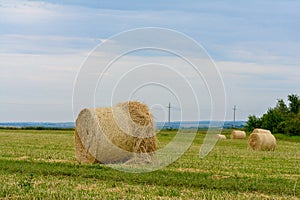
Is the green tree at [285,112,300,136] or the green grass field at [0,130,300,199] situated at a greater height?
the green tree at [285,112,300,136]

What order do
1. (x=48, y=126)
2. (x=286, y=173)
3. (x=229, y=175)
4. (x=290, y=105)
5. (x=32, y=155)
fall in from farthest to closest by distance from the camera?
(x=290, y=105)
(x=48, y=126)
(x=32, y=155)
(x=286, y=173)
(x=229, y=175)

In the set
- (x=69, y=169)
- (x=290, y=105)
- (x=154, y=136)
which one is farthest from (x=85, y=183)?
(x=290, y=105)

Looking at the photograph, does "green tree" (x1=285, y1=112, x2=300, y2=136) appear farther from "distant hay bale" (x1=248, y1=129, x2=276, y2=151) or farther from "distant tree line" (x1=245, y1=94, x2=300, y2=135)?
"distant hay bale" (x1=248, y1=129, x2=276, y2=151)

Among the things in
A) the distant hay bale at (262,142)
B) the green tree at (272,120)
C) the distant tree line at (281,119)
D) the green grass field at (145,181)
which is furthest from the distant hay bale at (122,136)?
the green tree at (272,120)

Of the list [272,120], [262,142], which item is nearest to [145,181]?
[262,142]

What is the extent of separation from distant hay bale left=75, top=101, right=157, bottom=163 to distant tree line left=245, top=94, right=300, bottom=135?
55.7 m

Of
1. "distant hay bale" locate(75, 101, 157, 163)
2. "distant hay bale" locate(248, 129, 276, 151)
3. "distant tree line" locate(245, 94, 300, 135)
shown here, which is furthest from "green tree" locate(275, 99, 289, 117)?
"distant hay bale" locate(75, 101, 157, 163)

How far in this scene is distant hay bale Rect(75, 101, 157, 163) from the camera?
1736cm

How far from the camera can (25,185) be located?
1129cm

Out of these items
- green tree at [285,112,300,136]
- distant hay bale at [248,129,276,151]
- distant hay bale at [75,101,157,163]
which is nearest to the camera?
distant hay bale at [75,101,157,163]

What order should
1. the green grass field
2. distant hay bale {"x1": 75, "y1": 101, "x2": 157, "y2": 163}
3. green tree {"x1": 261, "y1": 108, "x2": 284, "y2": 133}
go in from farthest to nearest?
green tree {"x1": 261, "y1": 108, "x2": 284, "y2": 133}, distant hay bale {"x1": 75, "y1": 101, "x2": 157, "y2": 163}, the green grass field

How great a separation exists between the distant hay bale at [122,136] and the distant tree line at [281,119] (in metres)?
55.7

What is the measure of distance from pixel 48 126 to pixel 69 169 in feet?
181

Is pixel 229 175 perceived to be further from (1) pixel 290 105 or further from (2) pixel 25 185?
(1) pixel 290 105
